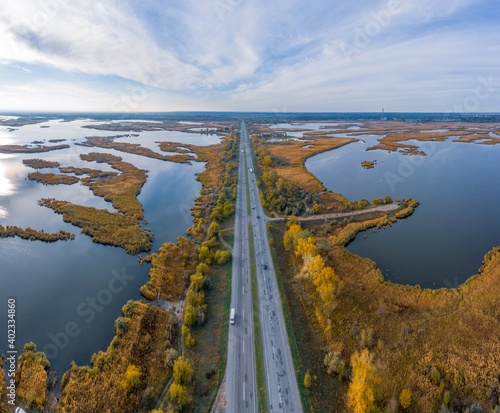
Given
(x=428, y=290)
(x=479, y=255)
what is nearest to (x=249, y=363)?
(x=428, y=290)

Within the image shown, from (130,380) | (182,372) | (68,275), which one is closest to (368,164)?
(68,275)

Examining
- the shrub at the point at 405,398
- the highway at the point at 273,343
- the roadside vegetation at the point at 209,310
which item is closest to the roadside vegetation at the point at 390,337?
the shrub at the point at 405,398

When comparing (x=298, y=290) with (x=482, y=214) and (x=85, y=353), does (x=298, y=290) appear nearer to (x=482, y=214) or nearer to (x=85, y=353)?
(x=85, y=353)

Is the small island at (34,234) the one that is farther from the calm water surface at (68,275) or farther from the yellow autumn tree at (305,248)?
the yellow autumn tree at (305,248)

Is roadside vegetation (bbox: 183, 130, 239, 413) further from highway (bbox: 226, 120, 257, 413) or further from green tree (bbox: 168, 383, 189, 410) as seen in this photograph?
green tree (bbox: 168, 383, 189, 410)

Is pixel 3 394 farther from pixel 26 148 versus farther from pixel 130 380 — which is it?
pixel 26 148

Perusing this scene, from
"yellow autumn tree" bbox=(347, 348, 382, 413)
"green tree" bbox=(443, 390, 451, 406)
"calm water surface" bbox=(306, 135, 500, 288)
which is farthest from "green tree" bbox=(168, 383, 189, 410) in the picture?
"calm water surface" bbox=(306, 135, 500, 288)
